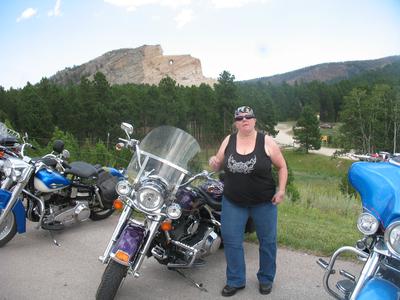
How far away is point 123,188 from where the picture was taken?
344 centimetres

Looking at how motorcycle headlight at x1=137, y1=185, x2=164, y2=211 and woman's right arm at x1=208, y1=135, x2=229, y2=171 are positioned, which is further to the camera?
woman's right arm at x1=208, y1=135, x2=229, y2=171

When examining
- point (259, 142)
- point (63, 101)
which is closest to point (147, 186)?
point (259, 142)

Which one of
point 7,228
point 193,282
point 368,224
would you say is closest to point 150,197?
point 193,282

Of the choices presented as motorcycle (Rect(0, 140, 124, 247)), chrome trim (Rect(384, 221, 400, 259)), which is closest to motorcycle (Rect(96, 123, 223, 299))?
motorcycle (Rect(0, 140, 124, 247))

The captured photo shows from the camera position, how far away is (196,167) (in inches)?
150

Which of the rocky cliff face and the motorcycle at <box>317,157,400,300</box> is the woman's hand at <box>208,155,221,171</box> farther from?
the rocky cliff face

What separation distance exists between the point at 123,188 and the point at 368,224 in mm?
1902

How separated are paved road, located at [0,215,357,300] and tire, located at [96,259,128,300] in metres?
0.37

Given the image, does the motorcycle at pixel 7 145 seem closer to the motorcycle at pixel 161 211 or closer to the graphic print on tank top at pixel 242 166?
the motorcycle at pixel 161 211

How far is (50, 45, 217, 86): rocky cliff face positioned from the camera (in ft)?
458

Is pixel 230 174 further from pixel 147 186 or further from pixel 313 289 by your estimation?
pixel 313 289

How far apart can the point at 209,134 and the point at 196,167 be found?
153ft

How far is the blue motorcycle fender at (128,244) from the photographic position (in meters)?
3.23

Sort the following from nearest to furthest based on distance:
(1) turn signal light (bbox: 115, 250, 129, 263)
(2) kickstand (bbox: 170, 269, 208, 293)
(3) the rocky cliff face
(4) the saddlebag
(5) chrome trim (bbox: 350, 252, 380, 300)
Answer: (5) chrome trim (bbox: 350, 252, 380, 300) < (1) turn signal light (bbox: 115, 250, 129, 263) < (2) kickstand (bbox: 170, 269, 208, 293) < (4) the saddlebag < (3) the rocky cliff face
